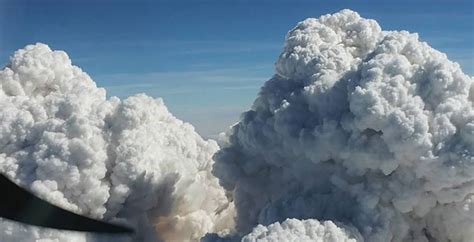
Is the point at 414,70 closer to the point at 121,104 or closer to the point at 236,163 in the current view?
the point at 236,163

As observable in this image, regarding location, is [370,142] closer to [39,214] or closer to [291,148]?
[291,148]

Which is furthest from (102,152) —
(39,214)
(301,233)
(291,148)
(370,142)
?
(39,214)

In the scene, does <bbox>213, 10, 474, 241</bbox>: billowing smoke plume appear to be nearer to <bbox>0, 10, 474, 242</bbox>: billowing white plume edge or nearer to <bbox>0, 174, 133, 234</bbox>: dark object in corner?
<bbox>0, 10, 474, 242</bbox>: billowing white plume edge

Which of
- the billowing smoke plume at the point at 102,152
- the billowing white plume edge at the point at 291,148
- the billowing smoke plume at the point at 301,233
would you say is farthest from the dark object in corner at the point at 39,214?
the billowing smoke plume at the point at 102,152

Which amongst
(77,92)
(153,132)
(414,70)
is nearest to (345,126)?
(414,70)

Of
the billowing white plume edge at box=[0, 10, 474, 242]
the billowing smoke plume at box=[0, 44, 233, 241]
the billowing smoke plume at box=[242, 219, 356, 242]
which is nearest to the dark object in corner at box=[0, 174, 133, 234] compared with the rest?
the billowing white plume edge at box=[0, 10, 474, 242]

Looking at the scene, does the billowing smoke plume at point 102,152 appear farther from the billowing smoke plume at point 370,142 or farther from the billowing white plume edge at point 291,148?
the billowing smoke plume at point 370,142
